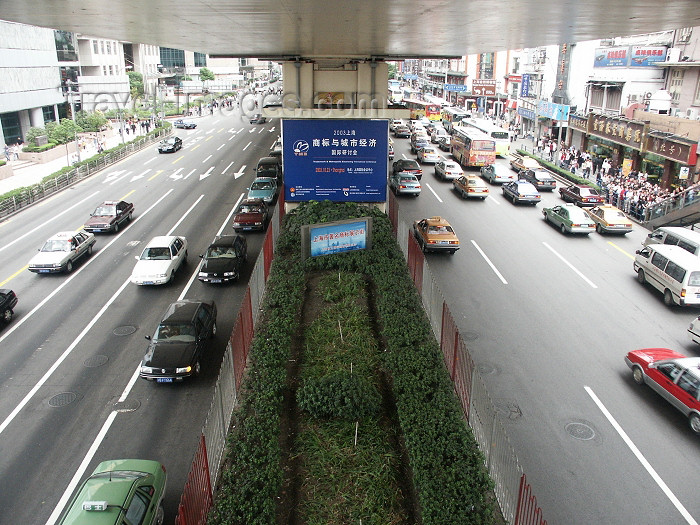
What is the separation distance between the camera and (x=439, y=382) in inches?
453

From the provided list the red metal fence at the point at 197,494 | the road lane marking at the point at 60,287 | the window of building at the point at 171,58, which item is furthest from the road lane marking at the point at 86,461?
the window of building at the point at 171,58

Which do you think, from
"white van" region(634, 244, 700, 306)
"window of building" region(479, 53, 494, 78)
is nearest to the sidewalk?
"white van" region(634, 244, 700, 306)

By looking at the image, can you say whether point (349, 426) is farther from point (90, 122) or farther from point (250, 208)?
point (90, 122)

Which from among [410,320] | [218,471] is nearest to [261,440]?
[218,471]

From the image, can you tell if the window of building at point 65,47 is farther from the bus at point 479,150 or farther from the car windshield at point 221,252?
the car windshield at point 221,252

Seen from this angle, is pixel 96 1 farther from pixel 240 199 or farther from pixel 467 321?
pixel 240 199

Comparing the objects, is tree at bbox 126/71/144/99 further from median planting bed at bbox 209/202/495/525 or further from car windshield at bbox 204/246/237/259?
median planting bed at bbox 209/202/495/525

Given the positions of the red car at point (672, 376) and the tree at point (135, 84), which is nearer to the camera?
the red car at point (672, 376)

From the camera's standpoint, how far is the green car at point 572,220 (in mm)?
27578

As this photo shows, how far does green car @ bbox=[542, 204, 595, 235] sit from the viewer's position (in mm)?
27578

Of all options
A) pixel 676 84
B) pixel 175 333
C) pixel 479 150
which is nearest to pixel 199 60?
pixel 479 150

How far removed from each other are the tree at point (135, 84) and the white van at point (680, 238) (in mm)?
83203

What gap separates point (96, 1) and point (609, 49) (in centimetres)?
4577

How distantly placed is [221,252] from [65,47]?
67.5m
